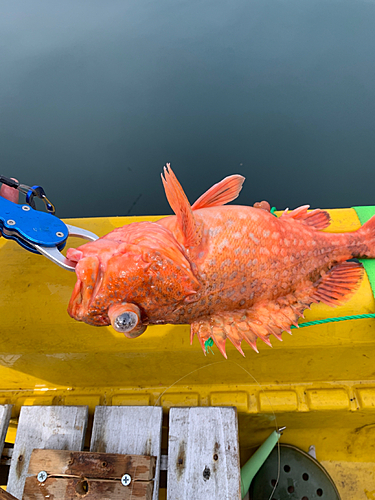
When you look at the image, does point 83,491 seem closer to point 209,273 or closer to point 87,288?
point 87,288

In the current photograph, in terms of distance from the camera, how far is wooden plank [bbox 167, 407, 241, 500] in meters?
1.95

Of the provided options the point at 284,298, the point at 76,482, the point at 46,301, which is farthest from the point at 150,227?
the point at 76,482

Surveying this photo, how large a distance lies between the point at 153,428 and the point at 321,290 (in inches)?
56.7

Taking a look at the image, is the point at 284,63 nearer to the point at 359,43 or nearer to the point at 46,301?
the point at 359,43

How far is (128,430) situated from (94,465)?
281 millimetres

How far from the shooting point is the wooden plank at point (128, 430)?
2.08m

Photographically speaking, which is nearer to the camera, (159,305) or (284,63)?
(159,305)

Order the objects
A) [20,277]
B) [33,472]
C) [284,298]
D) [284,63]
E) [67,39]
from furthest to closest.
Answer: [67,39] → [284,63] → [20,277] → [33,472] → [284,298]

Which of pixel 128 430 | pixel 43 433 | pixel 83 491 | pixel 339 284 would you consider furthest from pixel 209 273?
pixel 43 433

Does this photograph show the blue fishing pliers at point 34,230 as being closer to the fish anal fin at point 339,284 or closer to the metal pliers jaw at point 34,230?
the metal pliers jaw at point 34,230

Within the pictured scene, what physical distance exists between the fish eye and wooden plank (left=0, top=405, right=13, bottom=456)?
1563 mm

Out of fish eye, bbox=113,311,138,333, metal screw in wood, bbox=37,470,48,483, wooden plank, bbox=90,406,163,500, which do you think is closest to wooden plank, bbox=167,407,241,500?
wooden plank, bbox=90,406,163,500

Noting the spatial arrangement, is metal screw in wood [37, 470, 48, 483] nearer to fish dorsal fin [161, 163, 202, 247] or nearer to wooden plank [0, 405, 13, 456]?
wooden plank [0, 405, 13, 456]

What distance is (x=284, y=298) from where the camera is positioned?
1.81 meters
